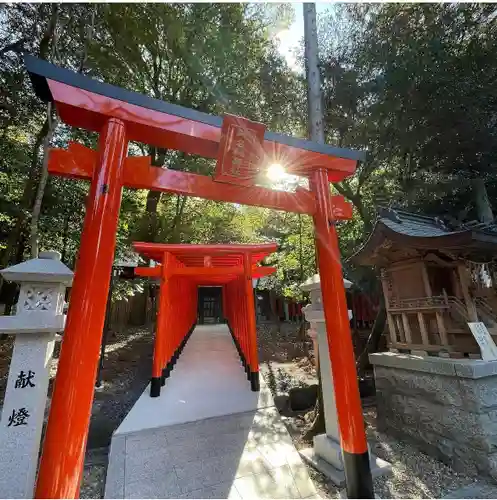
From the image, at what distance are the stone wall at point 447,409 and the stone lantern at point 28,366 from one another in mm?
5751

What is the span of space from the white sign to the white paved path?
351cm

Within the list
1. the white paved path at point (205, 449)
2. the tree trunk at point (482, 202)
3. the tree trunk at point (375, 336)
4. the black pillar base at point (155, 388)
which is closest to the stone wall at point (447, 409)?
the white paved path at point (205, 449)

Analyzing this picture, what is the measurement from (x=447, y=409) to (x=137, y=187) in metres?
5.87

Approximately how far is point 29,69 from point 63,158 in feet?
2.31

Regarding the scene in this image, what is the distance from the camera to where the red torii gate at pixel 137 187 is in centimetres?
192

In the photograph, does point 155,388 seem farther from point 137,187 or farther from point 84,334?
point 137,187

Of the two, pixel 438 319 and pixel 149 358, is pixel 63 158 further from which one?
pixel 149 358

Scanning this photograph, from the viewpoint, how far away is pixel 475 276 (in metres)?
5.04

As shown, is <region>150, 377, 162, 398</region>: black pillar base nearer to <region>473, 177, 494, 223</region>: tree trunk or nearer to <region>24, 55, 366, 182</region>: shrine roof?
<region>24, 55, 366, 182</region>: shrine roof

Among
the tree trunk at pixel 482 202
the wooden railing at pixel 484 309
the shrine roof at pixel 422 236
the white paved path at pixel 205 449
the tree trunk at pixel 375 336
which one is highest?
the tree trunk at pixel 482 202

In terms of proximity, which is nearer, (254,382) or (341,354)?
(341,354)

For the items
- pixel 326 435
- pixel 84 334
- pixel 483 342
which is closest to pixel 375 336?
pixel 483 342

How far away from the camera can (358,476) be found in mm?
2695

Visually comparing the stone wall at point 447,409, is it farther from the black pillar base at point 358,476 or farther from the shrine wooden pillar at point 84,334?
the shrine wooden pillar at point 84,334
